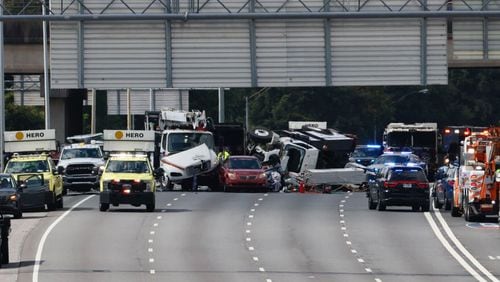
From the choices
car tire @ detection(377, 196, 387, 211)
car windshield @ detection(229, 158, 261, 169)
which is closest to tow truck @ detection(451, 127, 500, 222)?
car tire @ detection(377, 196, 387, 211)

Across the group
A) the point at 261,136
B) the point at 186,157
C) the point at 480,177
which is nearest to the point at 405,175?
the point at 480,177

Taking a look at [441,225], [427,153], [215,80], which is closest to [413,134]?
[427,153]

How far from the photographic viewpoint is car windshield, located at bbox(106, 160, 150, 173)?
2219 inches

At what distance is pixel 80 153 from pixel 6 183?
1347 centimetres

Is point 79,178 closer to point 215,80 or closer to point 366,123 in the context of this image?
point 215,80

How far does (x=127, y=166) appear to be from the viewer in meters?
56.6

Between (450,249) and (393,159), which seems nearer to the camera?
(450,249)

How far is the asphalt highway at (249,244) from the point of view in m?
38.8

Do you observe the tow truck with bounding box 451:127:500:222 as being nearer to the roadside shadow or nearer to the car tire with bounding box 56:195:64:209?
the car tire with bounding box 56:195:64:209

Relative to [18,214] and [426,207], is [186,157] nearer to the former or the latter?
[426,207]

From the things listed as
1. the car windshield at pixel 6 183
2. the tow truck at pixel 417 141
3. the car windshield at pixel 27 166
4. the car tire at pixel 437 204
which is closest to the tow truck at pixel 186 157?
the car windshield at pixel 27 166

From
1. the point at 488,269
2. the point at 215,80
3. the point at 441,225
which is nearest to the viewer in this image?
the point at 488,269

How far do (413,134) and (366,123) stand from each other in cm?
6530

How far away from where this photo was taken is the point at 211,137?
69.9 meters
